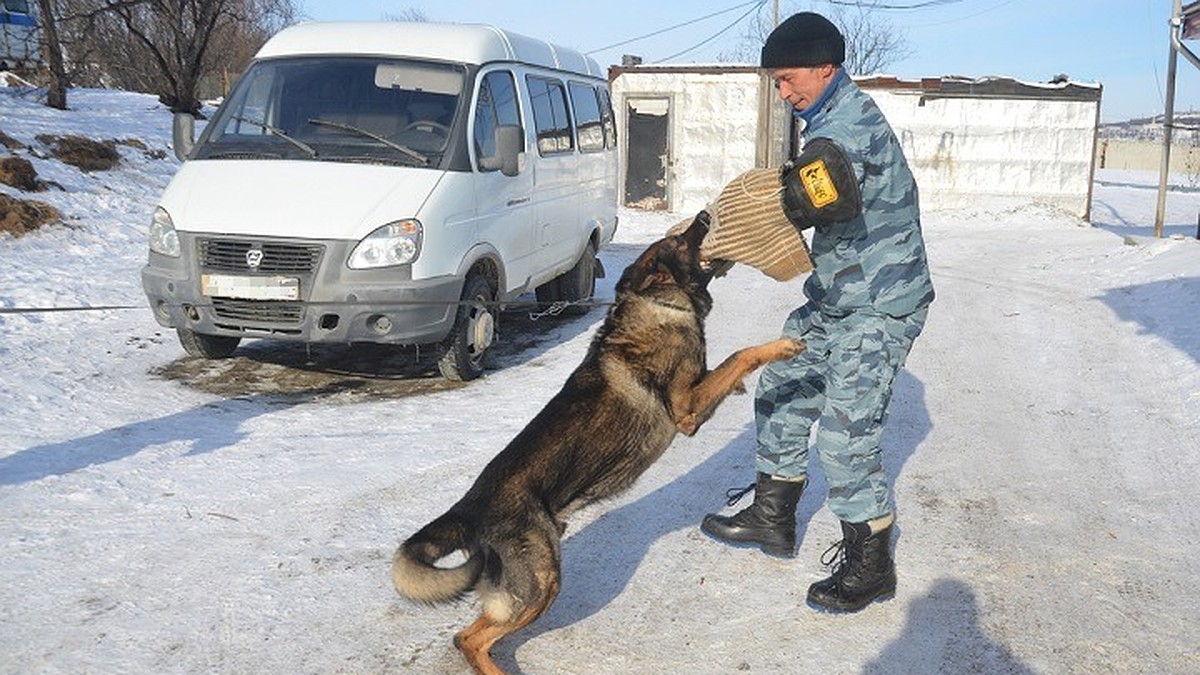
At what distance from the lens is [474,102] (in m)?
6.75

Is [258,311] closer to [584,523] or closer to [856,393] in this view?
[584,523]

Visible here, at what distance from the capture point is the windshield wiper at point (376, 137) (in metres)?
6.36

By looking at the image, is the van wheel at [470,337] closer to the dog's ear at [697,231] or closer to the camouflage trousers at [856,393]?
the dog's ear at [697,231]

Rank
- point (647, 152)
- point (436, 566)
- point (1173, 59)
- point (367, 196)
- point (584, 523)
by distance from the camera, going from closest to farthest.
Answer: point (436, 566) → point (584, 523) → point (367, 196) → point (1173, 59) → point (647, 152)

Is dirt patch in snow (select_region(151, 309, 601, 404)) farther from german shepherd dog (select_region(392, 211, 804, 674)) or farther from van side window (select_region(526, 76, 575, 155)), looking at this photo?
german shepherd dog (select_region(392, 211, 804, 674))

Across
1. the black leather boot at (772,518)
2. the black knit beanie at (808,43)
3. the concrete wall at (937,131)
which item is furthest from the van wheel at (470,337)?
the concrete wall at (937,131)

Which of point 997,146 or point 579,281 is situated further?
point 997,146

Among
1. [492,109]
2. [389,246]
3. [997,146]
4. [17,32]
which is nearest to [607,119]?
[492,109]

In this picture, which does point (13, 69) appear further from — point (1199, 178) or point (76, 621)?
point (1199, 178)

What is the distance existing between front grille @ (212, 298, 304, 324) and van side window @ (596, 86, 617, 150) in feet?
15.8

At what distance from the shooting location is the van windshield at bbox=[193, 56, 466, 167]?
646cm

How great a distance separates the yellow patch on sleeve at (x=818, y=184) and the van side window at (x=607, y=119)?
6.95 m

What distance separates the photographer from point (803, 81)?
10.5ft

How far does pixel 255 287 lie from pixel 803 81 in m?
3.89
